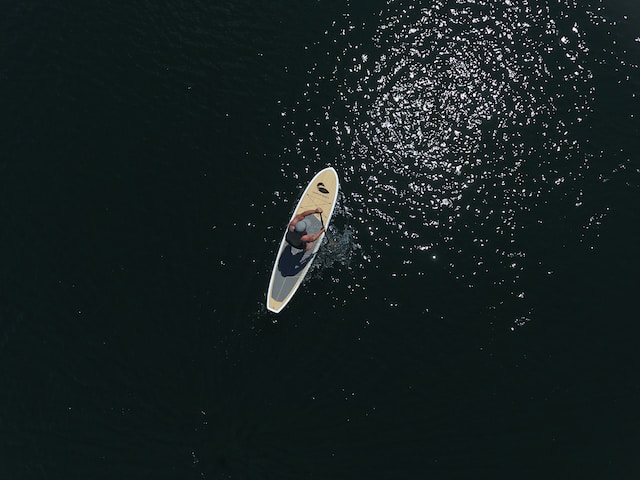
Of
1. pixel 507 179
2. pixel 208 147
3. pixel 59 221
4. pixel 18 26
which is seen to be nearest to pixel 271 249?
pixel 208 147

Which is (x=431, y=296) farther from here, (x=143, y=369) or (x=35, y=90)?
(x=35, y=90)

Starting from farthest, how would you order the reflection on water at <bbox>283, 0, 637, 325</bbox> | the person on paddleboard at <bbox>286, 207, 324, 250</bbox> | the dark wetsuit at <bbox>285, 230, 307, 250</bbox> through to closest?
1. the reflection on water at <bbox>283, 0, 637, 325</bbox>
2. the dark wetsuit at <bbox>285, 230, 307, 250</bbox>
3. the person on paddleboard at <bbox>286, 207, 324, 250</bbox>

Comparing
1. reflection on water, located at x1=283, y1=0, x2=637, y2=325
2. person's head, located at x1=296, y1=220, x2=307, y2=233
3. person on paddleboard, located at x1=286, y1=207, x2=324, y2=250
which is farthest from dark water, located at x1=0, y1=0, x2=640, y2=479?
person's head, located at x1=296, y1=220, x2=307, y2=233

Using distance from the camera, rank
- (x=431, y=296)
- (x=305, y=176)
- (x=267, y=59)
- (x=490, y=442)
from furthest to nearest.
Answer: (x=267, y=59) → (x=305, y=176) → (x=431, y=296) → (x=490, y=442)

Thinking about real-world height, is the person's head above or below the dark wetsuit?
above

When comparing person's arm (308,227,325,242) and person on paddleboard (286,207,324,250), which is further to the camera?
person's arm (308,227,325,242)

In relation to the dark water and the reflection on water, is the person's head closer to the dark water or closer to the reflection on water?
the dark water
